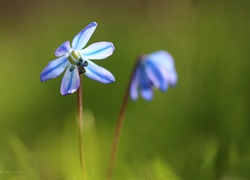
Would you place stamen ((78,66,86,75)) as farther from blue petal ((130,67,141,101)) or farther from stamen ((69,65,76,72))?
blue petal ((130,67,141,101))

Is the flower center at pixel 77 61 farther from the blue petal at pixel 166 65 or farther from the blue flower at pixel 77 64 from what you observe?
the blue petal at pixel 166 65

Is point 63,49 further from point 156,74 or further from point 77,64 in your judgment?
point 156,74

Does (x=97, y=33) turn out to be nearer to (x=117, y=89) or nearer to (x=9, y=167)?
(x=117, y=89)

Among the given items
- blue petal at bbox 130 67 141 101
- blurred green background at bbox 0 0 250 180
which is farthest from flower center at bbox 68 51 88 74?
blurred green background at bbox 0 0 250 180

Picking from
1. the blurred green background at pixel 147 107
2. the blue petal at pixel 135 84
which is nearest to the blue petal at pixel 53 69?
the blue petal at pixel 135 84

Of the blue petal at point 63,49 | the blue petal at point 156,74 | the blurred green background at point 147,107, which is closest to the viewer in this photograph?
the blue petal at point 63,49

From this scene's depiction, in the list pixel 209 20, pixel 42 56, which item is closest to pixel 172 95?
pixel 209 20
